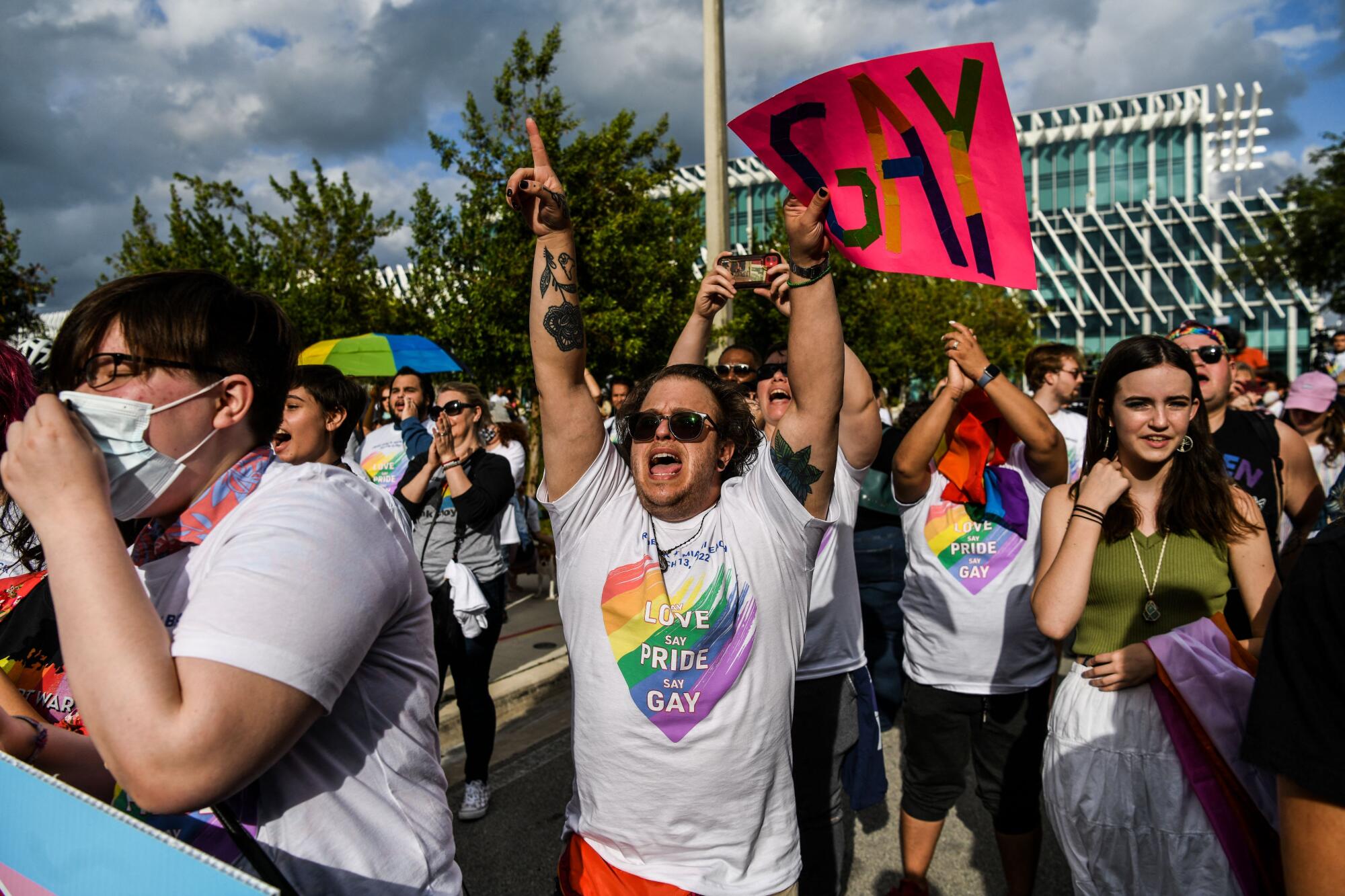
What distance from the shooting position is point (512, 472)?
5.21 metres

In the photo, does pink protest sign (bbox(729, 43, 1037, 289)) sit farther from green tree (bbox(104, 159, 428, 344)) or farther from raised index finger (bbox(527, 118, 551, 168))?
green tree (bbox(104, 159, 428, 344))

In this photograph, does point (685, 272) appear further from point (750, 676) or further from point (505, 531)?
point (750, 676)

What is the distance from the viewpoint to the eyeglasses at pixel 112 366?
1311mm

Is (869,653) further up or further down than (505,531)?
further down

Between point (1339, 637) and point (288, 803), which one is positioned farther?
point (288, 803)

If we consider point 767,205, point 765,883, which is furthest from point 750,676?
point 767,205

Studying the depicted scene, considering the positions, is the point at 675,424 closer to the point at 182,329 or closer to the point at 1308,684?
the point at 182,329

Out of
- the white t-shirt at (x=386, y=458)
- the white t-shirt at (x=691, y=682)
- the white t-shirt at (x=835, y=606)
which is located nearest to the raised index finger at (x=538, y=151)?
the white t-shirt at (x=691, y=682)

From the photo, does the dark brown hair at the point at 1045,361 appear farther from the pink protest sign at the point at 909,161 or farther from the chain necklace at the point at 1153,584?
the pink protest sign at the point at 909,161

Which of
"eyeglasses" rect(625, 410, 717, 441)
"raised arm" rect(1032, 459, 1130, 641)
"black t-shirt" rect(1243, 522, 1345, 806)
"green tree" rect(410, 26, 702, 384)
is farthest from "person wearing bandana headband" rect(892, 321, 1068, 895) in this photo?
"green tree" rect(410, 26, 702, 384)

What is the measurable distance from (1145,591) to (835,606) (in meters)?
0.95

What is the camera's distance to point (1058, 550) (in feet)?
8.91

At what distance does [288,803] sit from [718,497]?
1.34 m

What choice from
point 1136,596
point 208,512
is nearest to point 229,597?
point 208,512
